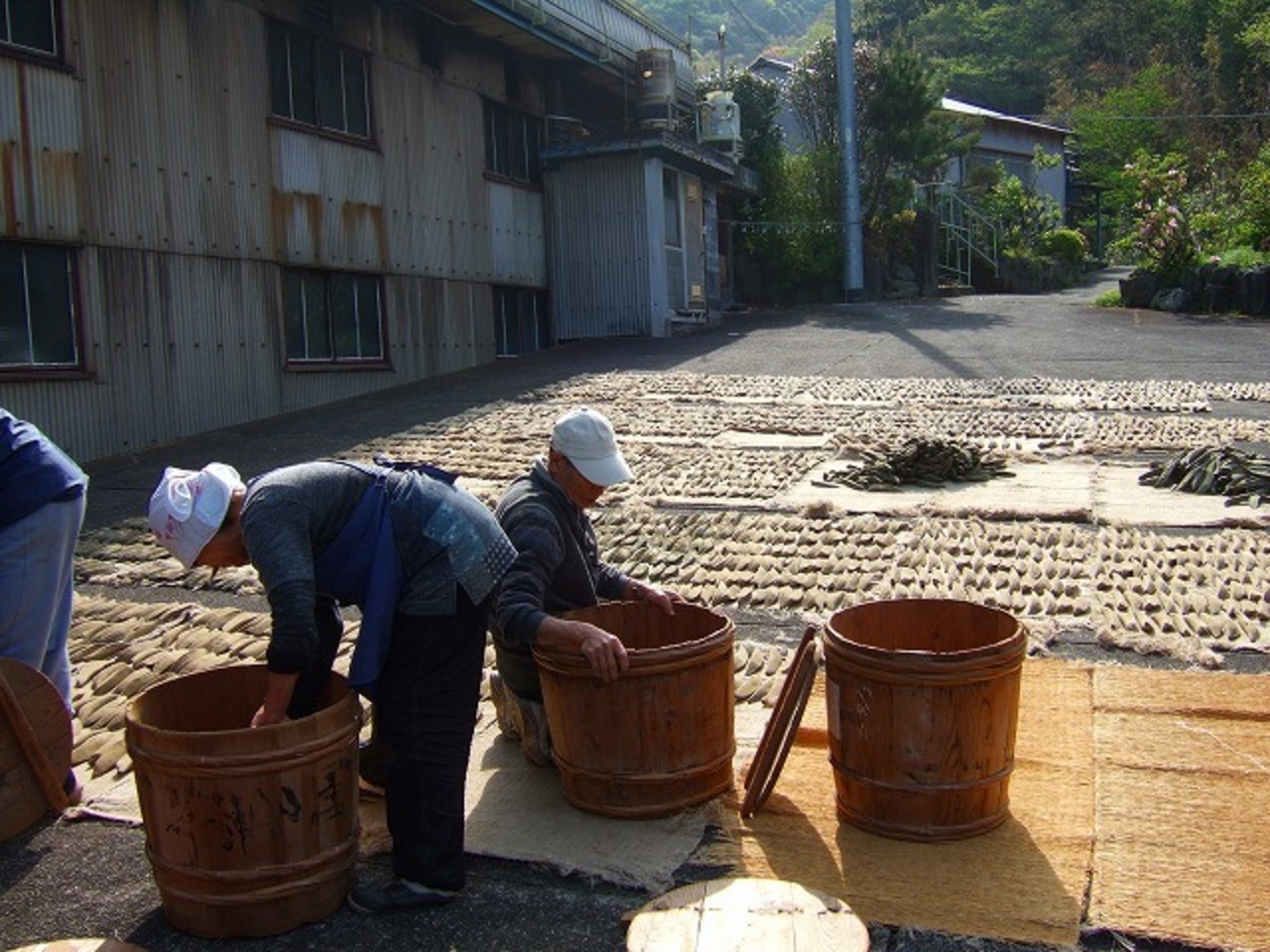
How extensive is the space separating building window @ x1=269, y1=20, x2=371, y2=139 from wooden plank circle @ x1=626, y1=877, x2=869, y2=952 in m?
12.9

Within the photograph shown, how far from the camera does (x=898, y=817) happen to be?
11.6 feet

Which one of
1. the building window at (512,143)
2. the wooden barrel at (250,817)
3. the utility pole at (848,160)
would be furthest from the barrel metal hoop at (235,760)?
the utility pole at (848,160)

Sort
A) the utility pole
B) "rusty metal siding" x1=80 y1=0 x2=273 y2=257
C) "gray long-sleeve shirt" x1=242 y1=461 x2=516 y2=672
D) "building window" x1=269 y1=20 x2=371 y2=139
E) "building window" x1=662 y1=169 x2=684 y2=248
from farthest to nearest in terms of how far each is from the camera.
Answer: the utility pole
"building window" x1=662 y1=169 x2=684 y2=248
"building window" x1=269 y1=20 x2=371 y2=139
"rusty metal siding" x1=80 y1=0 x2=273 y2=257
"gray long-sleeve shirt" x1=242 y1=461 x2=516 y2=672

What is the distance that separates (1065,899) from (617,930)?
1.17 metres

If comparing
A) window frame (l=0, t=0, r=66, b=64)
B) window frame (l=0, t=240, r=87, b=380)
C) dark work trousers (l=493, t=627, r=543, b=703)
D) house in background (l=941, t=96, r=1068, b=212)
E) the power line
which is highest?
the power line

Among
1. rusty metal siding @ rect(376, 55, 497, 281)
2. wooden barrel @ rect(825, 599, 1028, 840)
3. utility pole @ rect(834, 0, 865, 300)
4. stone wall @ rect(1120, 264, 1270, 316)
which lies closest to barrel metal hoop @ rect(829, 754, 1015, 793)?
wooden barrel @ rect(825, 599, 1028, 840)

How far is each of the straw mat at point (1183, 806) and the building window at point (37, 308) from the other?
946cm

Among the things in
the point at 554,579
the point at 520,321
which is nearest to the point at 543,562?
the point at 554,579

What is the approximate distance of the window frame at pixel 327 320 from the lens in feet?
47.1

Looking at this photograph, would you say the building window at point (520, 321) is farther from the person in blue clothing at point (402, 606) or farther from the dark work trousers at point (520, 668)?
the person in blue clothing at point (402, 606)

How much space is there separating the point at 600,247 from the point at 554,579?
1718cm

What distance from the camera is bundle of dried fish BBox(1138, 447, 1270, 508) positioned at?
312 inches

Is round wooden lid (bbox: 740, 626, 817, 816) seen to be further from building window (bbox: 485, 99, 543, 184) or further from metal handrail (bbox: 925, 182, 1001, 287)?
metal handrail (bbox: 925, 182, 1001, 287)

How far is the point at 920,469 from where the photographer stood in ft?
29.3
